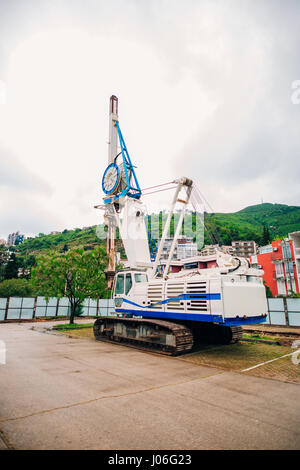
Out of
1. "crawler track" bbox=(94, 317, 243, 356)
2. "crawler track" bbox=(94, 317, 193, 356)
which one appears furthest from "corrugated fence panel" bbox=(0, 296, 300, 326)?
"crawler track" bbox=(94, 317, 243, 356)

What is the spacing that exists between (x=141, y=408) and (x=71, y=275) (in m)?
15.2

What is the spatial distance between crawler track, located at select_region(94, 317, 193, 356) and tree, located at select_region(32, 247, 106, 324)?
577 centimetres

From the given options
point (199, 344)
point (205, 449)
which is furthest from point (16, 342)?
point (205, 449)

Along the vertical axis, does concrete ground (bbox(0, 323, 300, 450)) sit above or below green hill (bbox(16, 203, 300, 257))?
below

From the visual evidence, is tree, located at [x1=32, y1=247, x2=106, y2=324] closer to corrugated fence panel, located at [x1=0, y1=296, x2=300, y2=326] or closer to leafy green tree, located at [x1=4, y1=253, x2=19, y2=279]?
corrugated fence panel, located at [x1=0, y1=296, x2=300, y2=326]

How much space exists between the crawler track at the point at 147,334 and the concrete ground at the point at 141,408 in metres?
1.41

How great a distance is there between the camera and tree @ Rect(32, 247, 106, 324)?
18.2 metres

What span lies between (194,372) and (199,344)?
5.04m

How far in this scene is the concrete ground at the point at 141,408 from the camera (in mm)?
3465

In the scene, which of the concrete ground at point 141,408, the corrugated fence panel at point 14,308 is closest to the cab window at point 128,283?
the concrete ground at point 141,408

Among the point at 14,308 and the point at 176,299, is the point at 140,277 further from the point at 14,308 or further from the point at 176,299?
the point at 14,308

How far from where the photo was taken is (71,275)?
18703 mm
